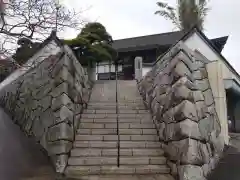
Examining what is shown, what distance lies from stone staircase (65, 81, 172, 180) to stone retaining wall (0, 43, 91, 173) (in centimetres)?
28

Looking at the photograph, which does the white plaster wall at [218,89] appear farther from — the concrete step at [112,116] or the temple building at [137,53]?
the temple building at [137,53]

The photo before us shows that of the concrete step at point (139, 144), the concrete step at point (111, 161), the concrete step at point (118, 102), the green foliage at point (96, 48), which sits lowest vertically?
the concrete step at point (111, 161)

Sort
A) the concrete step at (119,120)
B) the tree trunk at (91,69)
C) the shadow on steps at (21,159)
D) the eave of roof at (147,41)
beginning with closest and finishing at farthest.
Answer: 1. the shadow on steps at (21,159)
2. the concrete step at (119,120)
3. the tree trunk at (91,69)
4. the eave of roof at (147,41)

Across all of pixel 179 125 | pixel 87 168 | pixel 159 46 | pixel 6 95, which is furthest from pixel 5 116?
pixel 159 46

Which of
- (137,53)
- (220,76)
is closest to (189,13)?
(137,53)

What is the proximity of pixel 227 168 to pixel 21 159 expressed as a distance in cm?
434

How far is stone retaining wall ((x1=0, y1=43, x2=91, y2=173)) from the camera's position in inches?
239

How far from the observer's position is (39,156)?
6449mm

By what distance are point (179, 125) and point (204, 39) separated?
4.32 m

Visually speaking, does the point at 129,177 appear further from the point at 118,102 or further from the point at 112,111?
the point at 118,102

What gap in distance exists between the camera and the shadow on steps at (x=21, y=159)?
6.00 m

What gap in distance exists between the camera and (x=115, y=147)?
21.4 feet

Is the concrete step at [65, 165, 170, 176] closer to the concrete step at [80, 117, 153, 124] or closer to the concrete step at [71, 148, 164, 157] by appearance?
the concrete step at [71, 148, 164, 157]

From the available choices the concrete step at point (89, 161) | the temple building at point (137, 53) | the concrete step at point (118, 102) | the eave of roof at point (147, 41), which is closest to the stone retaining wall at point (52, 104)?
the concrete step at point (89, 161)
